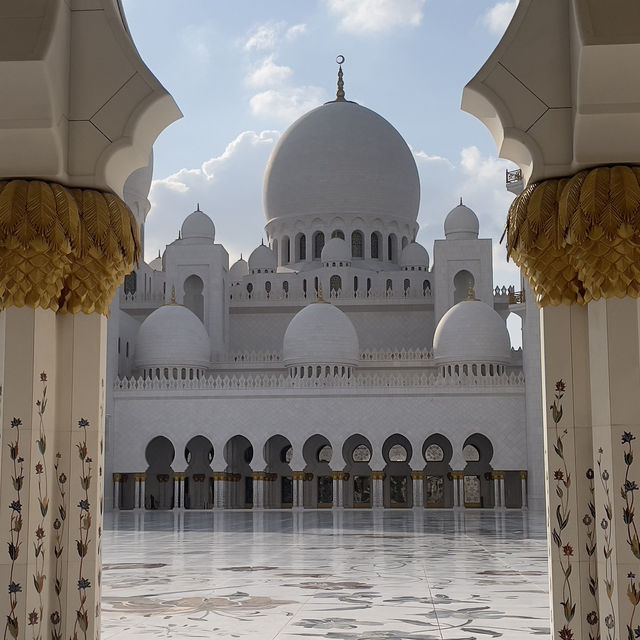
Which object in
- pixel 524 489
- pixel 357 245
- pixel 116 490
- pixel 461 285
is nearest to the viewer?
pixel 524 489

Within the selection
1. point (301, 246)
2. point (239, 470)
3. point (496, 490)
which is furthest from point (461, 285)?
point (239, 470)

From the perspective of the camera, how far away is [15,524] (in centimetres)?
361

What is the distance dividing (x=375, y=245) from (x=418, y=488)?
9.91 meters

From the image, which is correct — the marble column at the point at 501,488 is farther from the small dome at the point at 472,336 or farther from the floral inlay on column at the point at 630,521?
the floral inlay on column at the point at 630,521

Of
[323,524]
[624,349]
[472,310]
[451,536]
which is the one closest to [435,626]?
[624,349]

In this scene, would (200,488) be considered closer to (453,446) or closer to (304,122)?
(453,446)

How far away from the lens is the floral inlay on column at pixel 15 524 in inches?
140

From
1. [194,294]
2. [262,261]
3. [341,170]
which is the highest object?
[341,170]

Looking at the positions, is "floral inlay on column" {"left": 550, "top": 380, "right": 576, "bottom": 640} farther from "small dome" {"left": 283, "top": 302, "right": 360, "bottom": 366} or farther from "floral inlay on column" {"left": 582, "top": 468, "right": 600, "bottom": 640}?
"small dome" {"left": 283, "top": 302, "right": 360, "bottom": 366}

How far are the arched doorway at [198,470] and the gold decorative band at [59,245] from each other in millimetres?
22794

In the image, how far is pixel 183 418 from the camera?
81.5 feet

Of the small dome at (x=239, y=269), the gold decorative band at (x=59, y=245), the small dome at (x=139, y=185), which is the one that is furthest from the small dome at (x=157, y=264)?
the gold decorative band at (x=59, y=245)

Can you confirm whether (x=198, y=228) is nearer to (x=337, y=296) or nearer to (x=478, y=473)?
(x=337, y=296)

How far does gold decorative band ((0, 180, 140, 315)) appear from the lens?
145 inches
